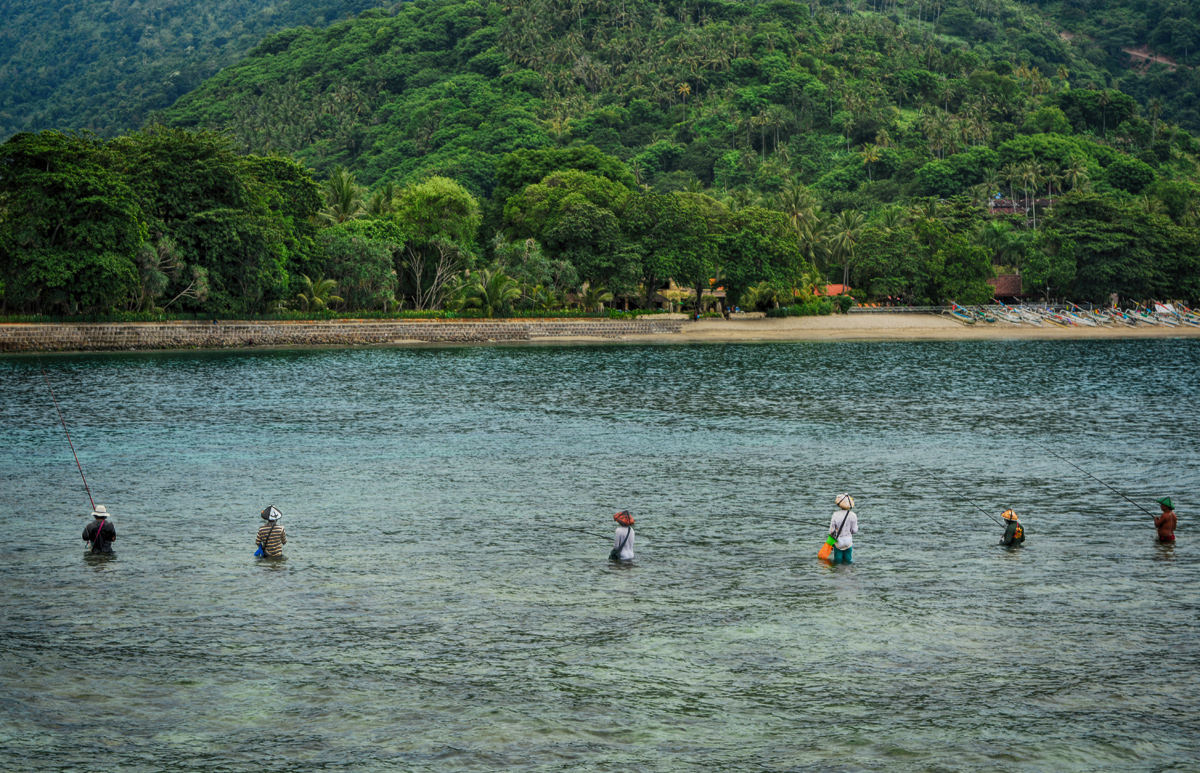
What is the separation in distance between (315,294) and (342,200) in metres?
18.9

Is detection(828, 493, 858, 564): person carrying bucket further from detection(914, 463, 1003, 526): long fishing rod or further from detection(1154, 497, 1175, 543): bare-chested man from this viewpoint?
detection(1154, 497, 1175, 543): bare-chested man

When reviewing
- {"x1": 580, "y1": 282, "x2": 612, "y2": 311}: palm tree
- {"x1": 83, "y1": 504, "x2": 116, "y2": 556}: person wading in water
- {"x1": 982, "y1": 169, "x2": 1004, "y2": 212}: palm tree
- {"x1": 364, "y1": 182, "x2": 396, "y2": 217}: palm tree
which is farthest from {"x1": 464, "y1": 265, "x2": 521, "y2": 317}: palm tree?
{"x1": 982, "y1": 169, "x2": 1004, "y2": 212}: palm tree

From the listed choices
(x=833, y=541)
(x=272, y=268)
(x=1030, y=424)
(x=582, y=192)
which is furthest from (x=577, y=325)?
(x=833, y=541)

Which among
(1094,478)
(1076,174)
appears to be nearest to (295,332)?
(1094,478)

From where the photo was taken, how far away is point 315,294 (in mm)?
93750

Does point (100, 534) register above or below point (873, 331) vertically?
below

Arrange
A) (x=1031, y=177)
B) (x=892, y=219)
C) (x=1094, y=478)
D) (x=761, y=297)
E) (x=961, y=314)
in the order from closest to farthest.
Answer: (x=1094, y=478), (x=761, y=297), (x=961, y=314), (x=892, y=219), (x=1031, y=177)

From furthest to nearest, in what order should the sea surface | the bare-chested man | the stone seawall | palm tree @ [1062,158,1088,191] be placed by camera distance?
palm tree @ [1062,158,1088,191] < the stone seawall < the bare-chested man < the sea surface

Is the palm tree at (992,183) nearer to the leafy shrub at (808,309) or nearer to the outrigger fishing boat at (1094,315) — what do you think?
the outrigger fishing boat at (1094,315)

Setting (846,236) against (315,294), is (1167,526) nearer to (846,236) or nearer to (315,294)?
(315,294)

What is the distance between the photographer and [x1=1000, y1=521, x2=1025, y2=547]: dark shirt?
77.3 ft

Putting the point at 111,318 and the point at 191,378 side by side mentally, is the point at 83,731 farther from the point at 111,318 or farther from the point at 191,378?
the point at 111,318

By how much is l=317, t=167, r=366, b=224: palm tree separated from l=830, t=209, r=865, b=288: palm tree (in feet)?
201

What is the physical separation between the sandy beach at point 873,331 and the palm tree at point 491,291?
4911mm
